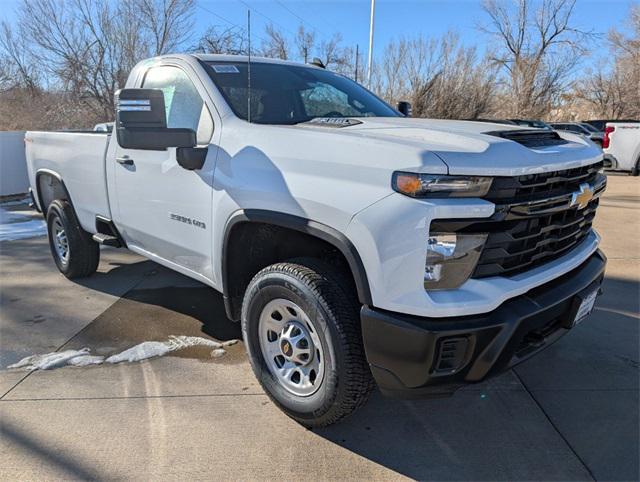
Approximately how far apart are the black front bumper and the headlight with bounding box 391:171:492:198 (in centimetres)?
52

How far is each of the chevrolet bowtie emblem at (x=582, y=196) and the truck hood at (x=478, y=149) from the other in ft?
0.43

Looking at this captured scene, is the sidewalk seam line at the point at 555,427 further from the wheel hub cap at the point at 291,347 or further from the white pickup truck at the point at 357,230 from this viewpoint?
the wheel hub cap at the point at 291,347

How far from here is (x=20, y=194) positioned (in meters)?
11.4

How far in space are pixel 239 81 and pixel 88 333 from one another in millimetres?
2281

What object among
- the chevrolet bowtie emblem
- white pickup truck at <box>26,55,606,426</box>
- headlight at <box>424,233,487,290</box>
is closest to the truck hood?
white pickup truck at <box>26,55,606,426</box>

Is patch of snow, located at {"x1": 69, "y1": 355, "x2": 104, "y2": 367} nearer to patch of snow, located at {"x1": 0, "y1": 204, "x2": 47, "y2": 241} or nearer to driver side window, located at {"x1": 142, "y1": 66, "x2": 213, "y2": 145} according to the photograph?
driver side window, located at {"x1": 142, "y1": 66, "x2": 213, "y2": 145}

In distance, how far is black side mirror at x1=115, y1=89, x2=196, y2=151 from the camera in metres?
2.82

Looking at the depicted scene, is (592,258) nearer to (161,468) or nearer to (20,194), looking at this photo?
(161,468)

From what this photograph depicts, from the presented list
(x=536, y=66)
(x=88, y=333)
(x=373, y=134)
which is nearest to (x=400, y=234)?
(x=373, y=134)

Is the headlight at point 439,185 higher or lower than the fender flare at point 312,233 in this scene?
higher

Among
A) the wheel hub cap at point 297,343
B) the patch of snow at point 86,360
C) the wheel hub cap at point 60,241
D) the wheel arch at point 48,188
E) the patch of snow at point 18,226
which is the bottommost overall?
the patch of snow at point 18,226

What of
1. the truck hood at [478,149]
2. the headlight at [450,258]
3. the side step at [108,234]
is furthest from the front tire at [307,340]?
the side step at [108,234]

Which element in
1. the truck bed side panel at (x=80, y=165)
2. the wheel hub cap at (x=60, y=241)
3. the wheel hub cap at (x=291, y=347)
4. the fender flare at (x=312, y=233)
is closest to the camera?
the fender flare at (x=312, y=233)

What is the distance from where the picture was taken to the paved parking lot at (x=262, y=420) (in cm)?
250
